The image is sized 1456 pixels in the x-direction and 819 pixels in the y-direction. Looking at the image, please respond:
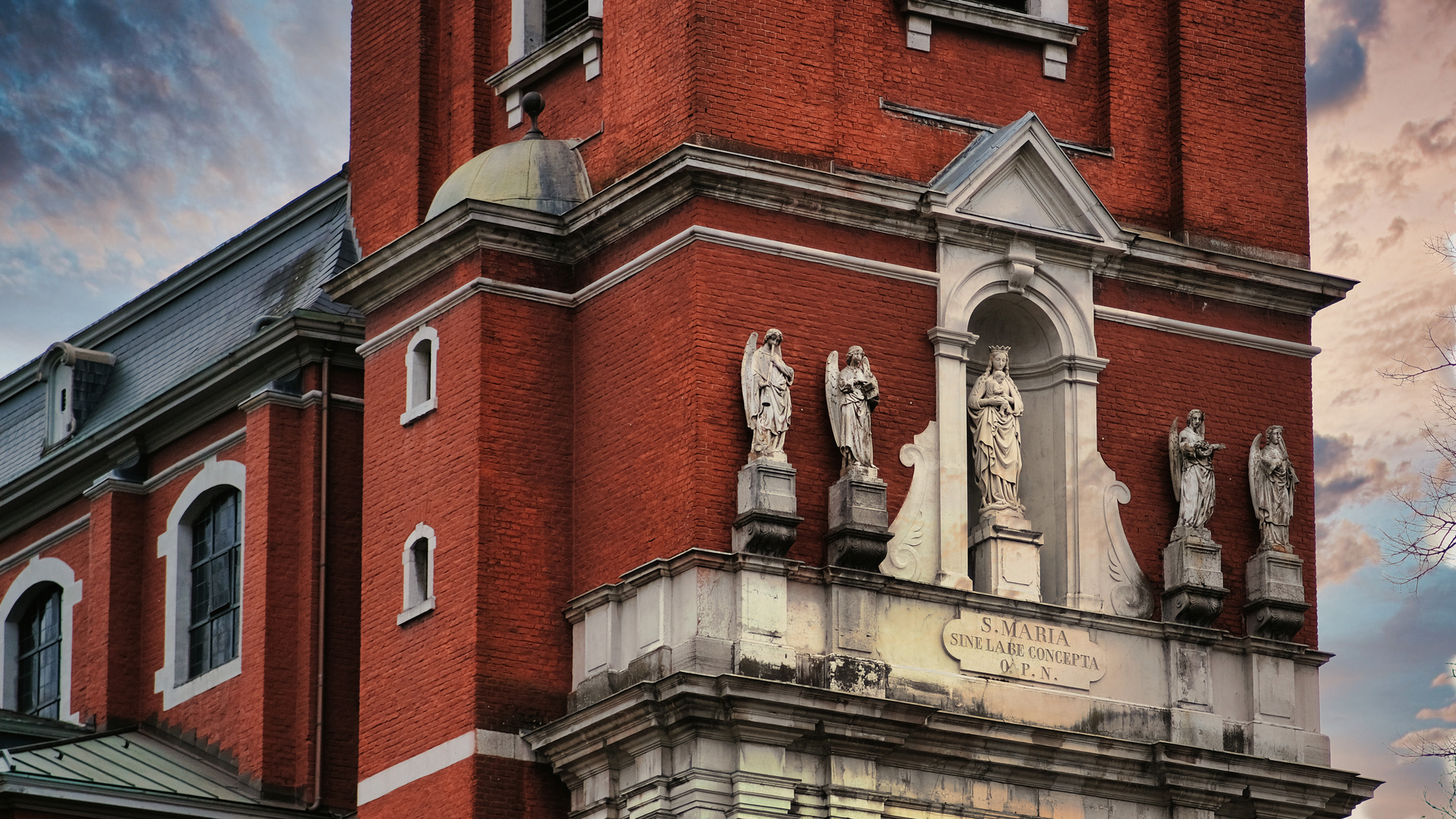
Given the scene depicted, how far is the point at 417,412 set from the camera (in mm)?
36219

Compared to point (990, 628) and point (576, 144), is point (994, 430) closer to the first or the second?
point (990, 628)

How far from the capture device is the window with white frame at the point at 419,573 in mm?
35344

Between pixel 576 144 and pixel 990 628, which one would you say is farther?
pixel 576 144

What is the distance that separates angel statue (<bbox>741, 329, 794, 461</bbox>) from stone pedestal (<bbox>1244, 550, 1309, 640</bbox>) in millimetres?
6143

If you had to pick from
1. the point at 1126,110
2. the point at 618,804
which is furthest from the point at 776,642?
the point at 1126,110

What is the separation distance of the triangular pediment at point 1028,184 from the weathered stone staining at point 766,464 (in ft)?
11.3

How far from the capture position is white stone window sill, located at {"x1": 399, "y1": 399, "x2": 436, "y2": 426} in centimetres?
3600

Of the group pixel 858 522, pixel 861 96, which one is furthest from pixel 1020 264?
pixel 858 522

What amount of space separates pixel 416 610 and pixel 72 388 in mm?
12160

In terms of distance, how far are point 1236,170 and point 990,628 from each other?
7.16m

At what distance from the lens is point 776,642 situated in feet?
109

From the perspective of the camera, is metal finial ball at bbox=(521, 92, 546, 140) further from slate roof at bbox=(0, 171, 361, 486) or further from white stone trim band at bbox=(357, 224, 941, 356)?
slate roof at bbox=(0, 171, 361, 486)

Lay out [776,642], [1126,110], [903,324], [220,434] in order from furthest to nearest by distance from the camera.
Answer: [220,434], [1126,110], [903,324], [776,642]

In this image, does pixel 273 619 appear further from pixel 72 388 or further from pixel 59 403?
pixel 59 403
